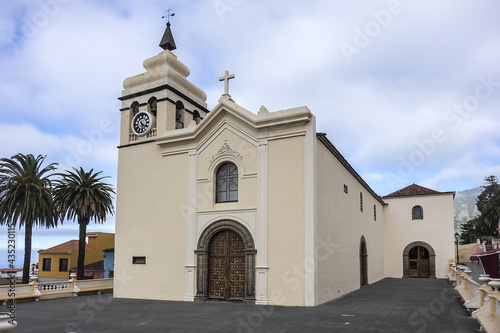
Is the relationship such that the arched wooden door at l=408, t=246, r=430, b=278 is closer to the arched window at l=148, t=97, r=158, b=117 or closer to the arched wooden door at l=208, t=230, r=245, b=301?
the arched wooden door at l=208, t=230, r=245, b=301

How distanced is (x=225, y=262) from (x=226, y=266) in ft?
0.53

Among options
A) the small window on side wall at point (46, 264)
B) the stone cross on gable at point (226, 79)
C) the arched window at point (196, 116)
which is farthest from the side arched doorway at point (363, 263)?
the small window on side wall at point (46, 264)

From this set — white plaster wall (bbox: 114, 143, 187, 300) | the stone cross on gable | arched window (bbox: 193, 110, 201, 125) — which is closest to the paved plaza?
white plaster wall (bbox: 114, 143, 187, 300)

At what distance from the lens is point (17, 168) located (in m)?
24.7

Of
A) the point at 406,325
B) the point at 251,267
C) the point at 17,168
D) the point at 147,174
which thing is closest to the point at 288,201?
the point at 251,267

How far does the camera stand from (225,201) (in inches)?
652

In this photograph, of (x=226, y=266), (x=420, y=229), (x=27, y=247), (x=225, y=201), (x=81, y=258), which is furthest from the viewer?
(x=420, y=229)

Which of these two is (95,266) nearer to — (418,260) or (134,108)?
(134,108)

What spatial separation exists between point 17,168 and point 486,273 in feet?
81.3

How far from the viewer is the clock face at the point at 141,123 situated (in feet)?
61.9

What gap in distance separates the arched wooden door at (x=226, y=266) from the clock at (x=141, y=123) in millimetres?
6202

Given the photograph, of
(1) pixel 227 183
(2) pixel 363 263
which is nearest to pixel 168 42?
(1) pixel 227 183

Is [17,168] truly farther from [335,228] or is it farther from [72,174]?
[335,228]

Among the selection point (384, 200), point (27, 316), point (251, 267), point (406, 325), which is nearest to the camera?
point (406, 325)
